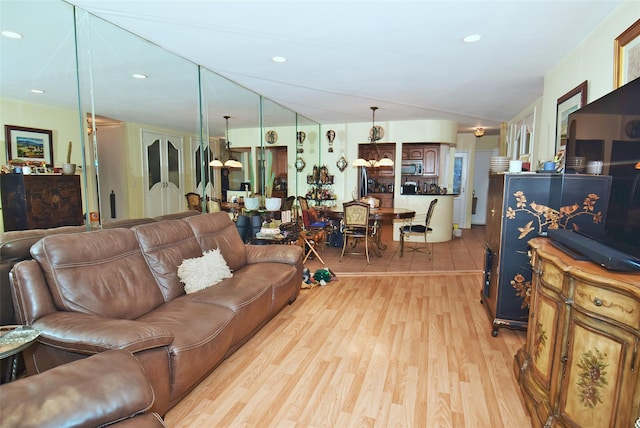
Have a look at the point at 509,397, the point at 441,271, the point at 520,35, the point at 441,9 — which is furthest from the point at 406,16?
the point at 441,271

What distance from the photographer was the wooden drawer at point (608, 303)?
4.07 ft

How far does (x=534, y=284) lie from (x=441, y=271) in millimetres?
Result: 2852

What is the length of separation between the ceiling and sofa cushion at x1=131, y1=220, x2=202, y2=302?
1603 millimetres

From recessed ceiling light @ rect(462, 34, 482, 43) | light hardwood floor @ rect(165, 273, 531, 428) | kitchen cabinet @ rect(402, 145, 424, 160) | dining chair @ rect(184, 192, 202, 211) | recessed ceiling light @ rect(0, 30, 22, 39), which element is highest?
recessed ceiling light @ rect(462, 34, 482, 43)

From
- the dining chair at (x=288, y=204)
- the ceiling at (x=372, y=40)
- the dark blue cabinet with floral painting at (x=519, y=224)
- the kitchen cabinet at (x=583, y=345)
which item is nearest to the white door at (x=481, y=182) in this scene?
the ceiling at (x=372, y=40)

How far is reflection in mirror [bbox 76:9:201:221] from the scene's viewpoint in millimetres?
2639

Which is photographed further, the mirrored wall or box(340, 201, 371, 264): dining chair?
box(340, 201, 371, 264): dining chair

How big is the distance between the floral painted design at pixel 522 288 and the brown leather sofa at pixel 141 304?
2.03 m

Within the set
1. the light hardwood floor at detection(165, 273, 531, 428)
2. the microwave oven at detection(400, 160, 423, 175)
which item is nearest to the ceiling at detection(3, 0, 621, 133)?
the light hardwood floor at detection(165, 273, 531, 428)

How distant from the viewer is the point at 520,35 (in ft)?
8.75

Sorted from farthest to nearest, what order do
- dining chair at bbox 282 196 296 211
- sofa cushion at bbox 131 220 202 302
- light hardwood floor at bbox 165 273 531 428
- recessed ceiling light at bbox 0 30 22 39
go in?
dining chair at bbox 282 196 296 211 < sofa cushion at bbox 131 220 202 302 < recessed ceiling light at bbox 0 30 22 39 < light hardwood floor at bbox 165 273 531 428

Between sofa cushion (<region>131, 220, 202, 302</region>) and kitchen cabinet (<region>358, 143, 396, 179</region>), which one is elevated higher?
kitchen cabinet (<region>358, 143, 396, 179</region>)

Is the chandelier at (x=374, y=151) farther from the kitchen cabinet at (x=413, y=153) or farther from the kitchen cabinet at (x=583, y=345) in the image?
the kitchen cabinet at (x=583, y=345)

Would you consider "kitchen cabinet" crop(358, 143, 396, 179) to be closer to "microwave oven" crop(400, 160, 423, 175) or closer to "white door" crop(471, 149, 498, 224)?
"microwave oven" crop(400, 160, 423, 175)
